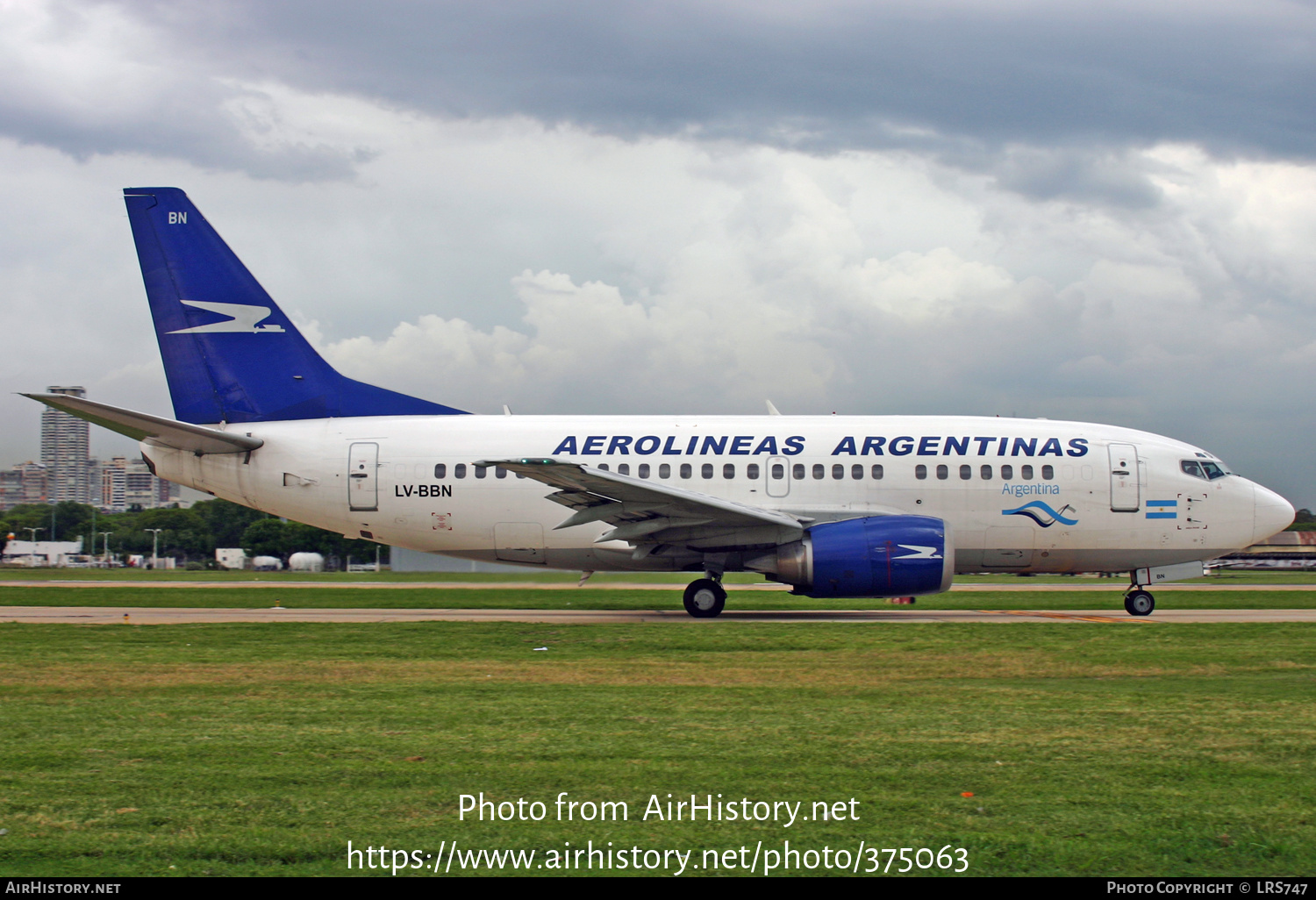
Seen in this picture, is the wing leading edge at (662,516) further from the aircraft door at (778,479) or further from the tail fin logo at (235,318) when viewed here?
the tail fin logo at (235,318)

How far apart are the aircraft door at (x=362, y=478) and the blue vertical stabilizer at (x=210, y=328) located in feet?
4.19

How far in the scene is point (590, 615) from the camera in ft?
64.8

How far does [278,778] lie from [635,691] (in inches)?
165

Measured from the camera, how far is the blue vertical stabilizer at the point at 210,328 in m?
20.6

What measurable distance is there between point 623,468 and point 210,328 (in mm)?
8422

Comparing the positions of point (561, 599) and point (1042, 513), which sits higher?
point (1042, 513)

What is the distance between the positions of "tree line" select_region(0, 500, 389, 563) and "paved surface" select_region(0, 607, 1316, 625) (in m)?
51.4

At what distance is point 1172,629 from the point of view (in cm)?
1575

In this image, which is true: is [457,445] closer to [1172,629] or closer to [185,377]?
[185,377]

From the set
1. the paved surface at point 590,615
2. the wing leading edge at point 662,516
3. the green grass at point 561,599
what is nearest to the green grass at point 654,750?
the wing leading edge at point 662,516

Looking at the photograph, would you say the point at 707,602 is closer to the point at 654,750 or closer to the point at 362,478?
the point at 362,478

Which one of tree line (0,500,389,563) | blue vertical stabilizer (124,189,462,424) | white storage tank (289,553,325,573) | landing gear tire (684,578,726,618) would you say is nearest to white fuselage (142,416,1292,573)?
landing gear tire (684,578,726,618)

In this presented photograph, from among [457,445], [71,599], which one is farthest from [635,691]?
[71,599]

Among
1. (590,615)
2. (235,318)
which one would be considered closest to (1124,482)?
(590,615)
